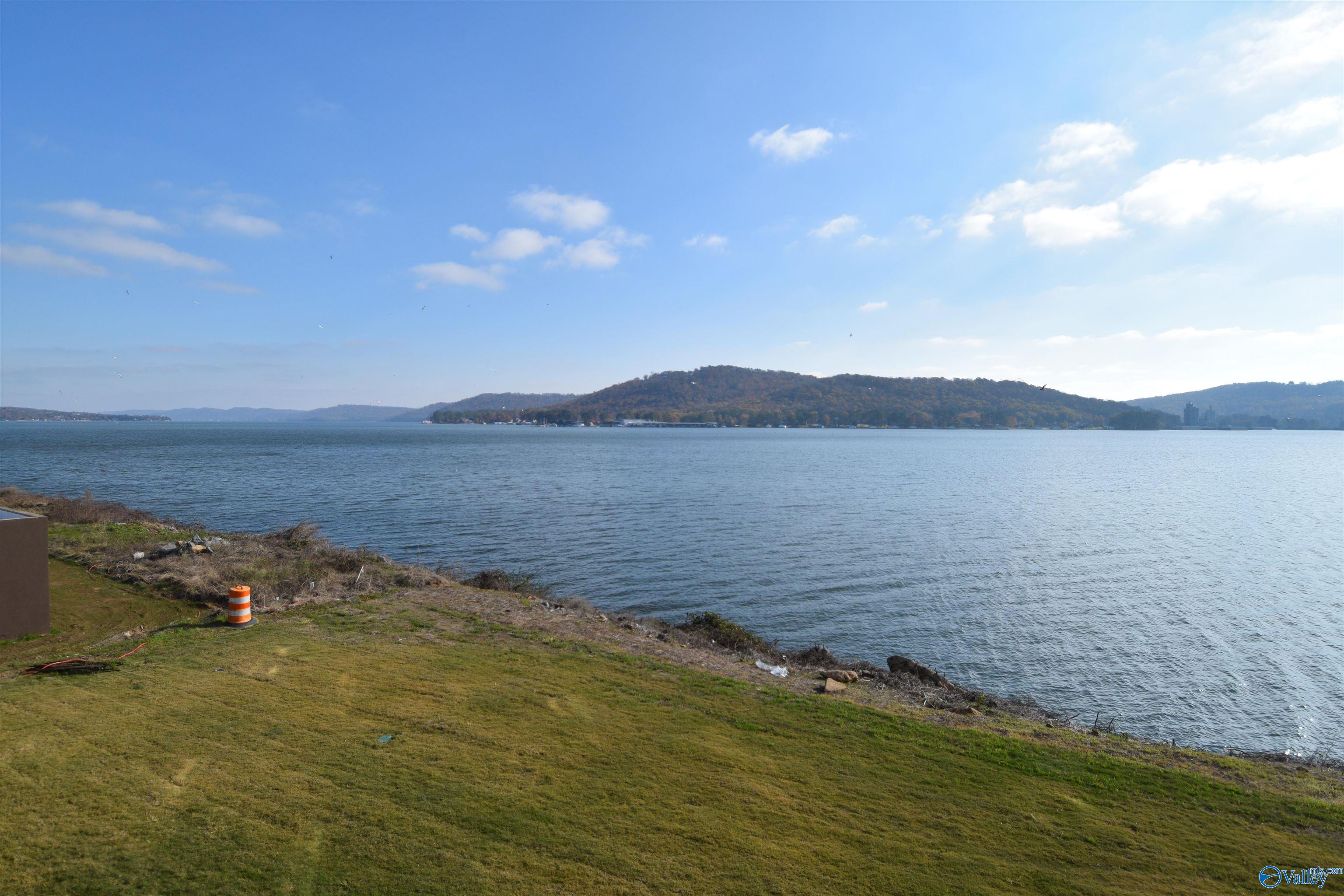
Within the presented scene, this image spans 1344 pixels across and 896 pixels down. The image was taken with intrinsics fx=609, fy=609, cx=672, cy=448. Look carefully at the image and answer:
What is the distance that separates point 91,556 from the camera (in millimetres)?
18672

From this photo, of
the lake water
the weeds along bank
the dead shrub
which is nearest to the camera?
the weeds along bank

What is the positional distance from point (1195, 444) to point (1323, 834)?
203186 millimetres

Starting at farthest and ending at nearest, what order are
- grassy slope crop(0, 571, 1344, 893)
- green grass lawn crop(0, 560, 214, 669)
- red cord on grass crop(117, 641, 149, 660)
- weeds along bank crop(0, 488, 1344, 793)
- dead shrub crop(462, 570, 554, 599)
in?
dead shrub crop(462, 570, 554, 599)
weeds along bank crop(0, 488, 1344, 793)
green grass lawn crop(0, 560, 214, 669)
red cord on grass crop(117, 641, 149, 660)
grassy slope crop(0, 571, 1344, 893)

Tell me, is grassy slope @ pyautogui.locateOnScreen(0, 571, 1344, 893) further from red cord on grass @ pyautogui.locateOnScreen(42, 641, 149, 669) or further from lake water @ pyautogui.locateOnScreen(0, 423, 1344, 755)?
lake water @ pyautogui.locateOnScreen(0, 423, 1344, 755)

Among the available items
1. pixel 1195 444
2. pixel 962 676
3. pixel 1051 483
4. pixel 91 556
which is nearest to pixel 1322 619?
pixel 962 676

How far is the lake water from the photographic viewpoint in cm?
1697

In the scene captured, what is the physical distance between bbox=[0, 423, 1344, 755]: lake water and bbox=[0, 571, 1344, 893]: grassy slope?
7.76 meters

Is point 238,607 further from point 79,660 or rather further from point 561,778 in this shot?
point 561,778

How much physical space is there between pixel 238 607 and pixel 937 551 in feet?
96.1

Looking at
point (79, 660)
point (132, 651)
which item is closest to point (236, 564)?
point (132, 651)

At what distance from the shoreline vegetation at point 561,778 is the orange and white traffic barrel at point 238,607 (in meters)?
0.53

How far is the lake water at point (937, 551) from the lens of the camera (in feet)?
55.7

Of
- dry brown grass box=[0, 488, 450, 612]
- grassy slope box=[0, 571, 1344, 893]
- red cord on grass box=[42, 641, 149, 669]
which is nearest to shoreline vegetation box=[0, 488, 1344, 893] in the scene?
grassy slope box=[0, 571, 1344, 893]

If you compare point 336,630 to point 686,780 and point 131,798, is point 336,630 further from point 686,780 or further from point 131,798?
A: point 686,780
